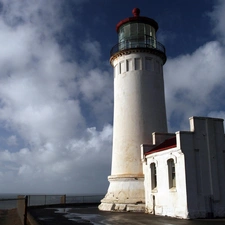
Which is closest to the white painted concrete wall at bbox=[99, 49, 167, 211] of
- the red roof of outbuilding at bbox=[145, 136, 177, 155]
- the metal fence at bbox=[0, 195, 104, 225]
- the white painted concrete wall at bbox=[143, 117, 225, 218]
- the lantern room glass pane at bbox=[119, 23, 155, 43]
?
the red roof of outbuilding at bbox=[145, 136, 177, 155]

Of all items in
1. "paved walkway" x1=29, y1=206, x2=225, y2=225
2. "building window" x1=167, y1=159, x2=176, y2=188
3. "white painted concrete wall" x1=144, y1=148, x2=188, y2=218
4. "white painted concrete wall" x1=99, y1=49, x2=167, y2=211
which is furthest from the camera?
"white painted concrete wall" x1=99, y1=49, x2=167, y2=211

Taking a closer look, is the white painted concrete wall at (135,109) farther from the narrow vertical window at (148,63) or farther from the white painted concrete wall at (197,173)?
the white painted concrete wall at (197,173)

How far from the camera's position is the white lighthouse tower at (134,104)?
75.7 feet

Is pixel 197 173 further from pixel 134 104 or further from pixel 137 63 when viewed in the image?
pixel 137 63

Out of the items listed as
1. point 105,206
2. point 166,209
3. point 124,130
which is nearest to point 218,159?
point 166,209

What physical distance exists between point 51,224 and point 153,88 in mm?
13718

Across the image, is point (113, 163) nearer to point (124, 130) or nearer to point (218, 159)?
point (124, 130)

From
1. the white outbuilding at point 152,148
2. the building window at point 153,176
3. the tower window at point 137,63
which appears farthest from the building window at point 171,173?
the tower window at point 137,63

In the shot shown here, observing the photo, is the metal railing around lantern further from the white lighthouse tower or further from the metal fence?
the metal fence

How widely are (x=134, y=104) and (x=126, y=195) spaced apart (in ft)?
23.1

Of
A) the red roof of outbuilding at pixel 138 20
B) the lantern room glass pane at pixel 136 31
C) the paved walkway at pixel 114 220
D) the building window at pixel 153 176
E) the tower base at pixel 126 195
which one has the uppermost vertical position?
the red roof of outbuilding at pixel 138 20

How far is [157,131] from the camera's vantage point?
24312mm

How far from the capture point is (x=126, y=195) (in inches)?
896

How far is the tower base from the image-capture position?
22.1 metres
